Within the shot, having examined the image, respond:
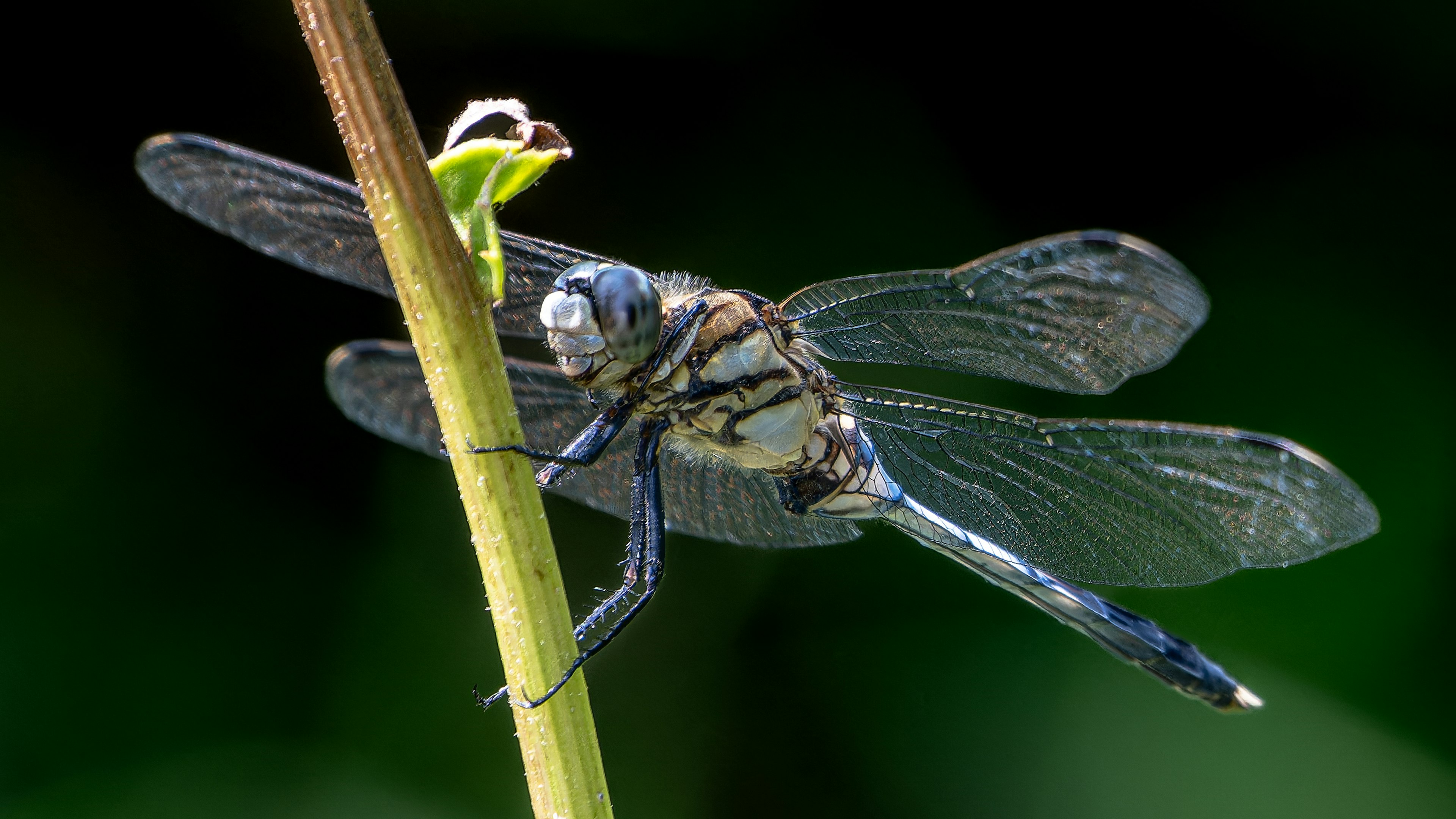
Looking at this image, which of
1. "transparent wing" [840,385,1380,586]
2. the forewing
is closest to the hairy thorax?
"transparent wing" [840,385,1380,586]

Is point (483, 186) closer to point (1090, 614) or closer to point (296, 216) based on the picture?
point (296, 216)

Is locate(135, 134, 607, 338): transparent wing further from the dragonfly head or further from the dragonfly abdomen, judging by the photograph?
the dragonfly abdomen

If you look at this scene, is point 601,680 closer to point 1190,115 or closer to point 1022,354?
point 1022,354

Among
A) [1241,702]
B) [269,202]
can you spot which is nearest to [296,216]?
[269,202]

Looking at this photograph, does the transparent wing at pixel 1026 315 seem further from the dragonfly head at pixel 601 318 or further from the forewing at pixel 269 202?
the forewing at pixel 269 202

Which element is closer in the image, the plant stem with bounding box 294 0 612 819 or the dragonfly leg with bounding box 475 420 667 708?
the plant stem with bounding box 294 0 612 819

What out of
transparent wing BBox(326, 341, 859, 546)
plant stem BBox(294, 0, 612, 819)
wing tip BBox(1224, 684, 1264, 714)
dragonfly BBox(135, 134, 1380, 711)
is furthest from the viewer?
transparent wing BBox(326, 341, 859, 546)
